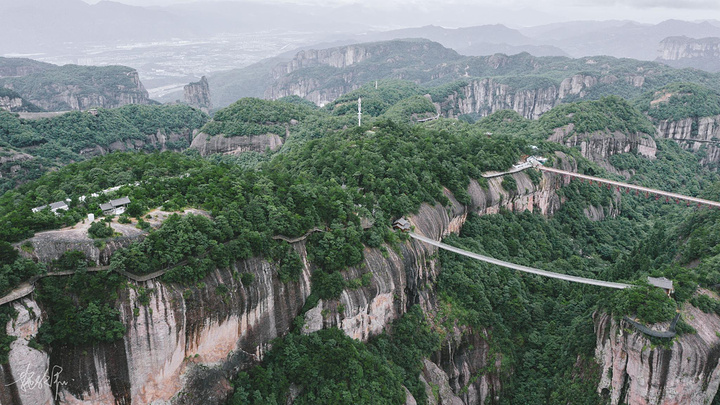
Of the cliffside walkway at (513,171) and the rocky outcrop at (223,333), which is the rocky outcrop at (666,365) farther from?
the cliffside walkway at (513,171)

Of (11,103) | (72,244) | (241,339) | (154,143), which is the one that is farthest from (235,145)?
(11,103)

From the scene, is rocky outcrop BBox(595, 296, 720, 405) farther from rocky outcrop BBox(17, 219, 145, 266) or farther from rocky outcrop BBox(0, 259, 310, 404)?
rocky outcrop BBox(17, 219, 145, 266)

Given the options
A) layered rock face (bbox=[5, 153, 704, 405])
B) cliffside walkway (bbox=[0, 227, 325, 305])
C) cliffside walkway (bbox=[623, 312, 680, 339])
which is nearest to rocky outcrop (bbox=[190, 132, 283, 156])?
layered rock face (bbox=[5, 153, 704, 405])

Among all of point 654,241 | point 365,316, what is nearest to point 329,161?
point 365,316

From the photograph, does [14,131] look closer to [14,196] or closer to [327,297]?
[14,196]

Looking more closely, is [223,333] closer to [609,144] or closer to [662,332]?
[662,332]

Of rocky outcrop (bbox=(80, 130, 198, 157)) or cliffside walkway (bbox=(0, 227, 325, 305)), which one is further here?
rocky outcrop (bbox=(80, 130, 198, 157))

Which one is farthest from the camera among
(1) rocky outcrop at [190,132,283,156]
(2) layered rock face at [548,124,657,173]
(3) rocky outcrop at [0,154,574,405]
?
(2) layered rock face at [548,124,657,173]
